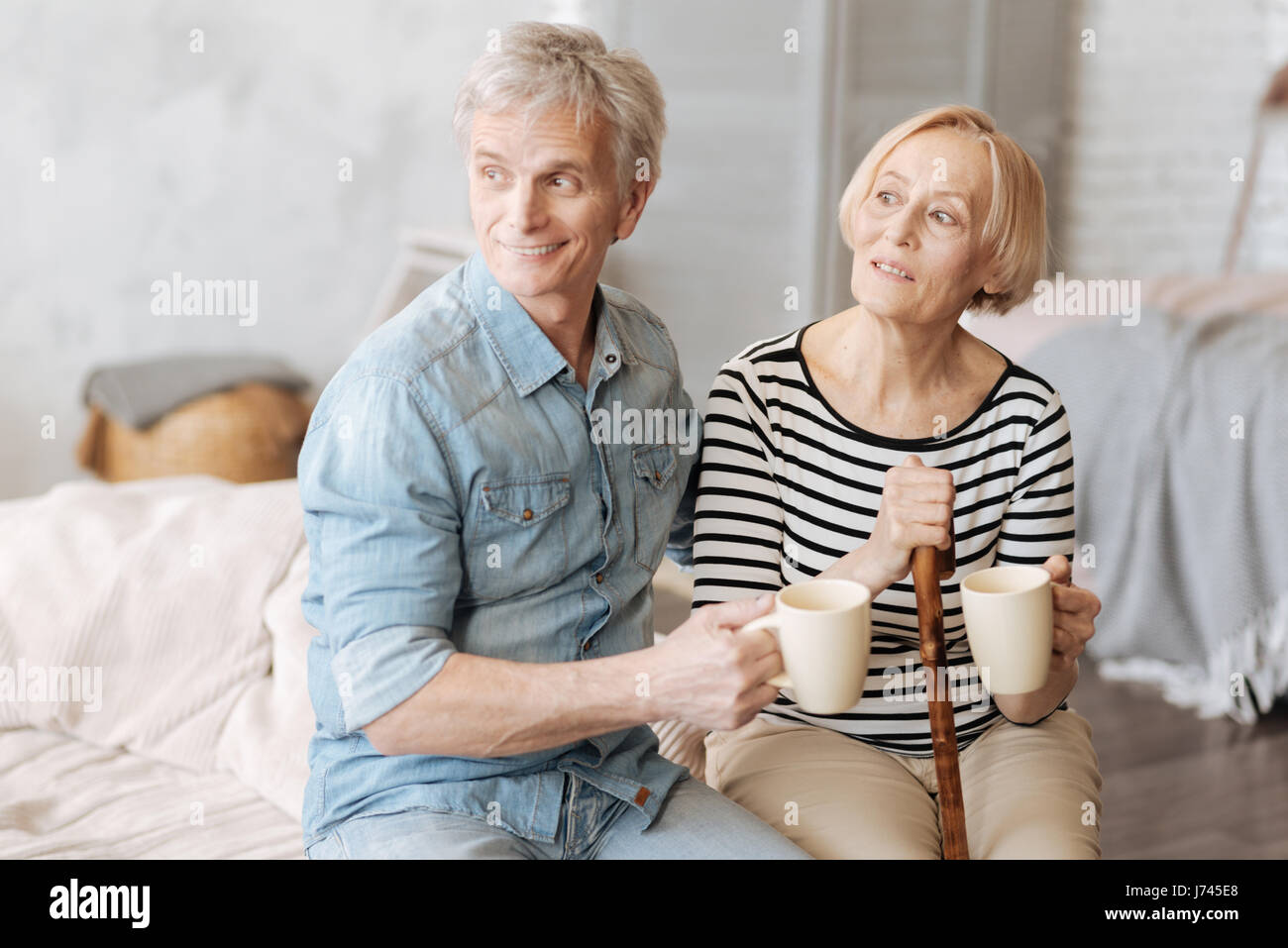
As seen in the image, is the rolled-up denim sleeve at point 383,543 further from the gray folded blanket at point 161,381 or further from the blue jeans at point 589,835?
the gray folded blanket at point 161,381

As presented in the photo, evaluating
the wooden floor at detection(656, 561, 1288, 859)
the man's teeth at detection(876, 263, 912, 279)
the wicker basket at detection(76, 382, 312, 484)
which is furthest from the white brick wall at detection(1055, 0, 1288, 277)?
the man's teeth at detection(876, 263, 912, 279)

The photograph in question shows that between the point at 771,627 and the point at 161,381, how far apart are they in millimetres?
3084

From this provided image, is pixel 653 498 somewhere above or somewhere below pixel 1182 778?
above

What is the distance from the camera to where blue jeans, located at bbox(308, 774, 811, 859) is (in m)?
1.09

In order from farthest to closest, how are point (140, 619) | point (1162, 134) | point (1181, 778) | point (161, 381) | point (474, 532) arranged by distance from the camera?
point (1162, 134) < point (161, 381) < point (1181, 778) < point (140, 619) < point (474, 532)

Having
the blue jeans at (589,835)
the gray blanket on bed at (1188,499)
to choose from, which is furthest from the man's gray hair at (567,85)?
the gray blanket on bed at (1188,499)

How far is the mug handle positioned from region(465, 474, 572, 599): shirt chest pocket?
0.69 feet

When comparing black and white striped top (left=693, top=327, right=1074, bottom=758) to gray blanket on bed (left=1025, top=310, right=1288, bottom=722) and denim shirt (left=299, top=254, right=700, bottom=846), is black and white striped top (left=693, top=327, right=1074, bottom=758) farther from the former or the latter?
gray blanket on bed (left=1025, top=310, right=1288, bottom=722)

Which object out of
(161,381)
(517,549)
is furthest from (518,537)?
(161,381)

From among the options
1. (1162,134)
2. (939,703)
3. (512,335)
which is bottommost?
(939,703)

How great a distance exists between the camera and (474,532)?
1127mm

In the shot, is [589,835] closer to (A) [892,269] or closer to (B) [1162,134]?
(A) [892,269]

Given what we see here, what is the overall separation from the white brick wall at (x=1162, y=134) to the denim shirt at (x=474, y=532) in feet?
13.6

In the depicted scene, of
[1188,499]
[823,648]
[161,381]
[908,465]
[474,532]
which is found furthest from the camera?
[161,381]
